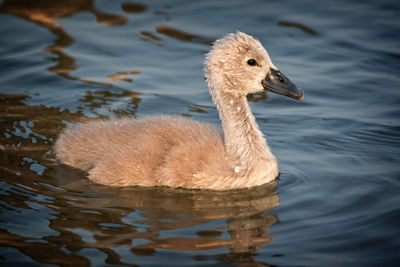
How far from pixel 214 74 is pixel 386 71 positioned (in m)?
3.97

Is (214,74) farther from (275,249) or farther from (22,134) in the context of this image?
(22,134)

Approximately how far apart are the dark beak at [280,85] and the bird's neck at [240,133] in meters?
0.34

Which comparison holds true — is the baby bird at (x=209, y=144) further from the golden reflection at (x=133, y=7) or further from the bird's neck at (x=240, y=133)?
the golden reflection at (x=133, y=7)

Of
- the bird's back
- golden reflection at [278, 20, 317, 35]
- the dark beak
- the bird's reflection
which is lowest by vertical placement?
the bird's reflection

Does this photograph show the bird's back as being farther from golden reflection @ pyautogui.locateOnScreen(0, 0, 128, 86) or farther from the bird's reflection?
golden reflection @ pyautogui.locateOnScreen(0, 0, 128, 86)

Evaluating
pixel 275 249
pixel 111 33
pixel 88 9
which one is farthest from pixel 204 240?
pixel 88 9

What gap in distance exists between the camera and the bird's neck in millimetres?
6547

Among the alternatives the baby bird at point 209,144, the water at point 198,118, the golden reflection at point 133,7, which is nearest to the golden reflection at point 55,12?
the water at point 198,118

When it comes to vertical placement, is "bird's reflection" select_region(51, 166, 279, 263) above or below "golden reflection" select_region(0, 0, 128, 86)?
below

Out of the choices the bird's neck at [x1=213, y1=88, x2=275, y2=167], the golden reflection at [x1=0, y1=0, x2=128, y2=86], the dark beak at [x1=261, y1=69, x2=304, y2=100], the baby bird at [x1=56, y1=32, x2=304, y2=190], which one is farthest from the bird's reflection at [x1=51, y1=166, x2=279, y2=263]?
the golden reflection at [x1=0, y1=0, x2=128, y2=86]

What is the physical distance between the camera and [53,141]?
7.59 meters

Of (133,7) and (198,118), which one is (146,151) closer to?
(198,118)

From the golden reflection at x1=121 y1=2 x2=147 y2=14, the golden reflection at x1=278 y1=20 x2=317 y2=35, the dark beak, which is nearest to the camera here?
the dark beak

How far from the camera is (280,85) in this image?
21.5 ft
